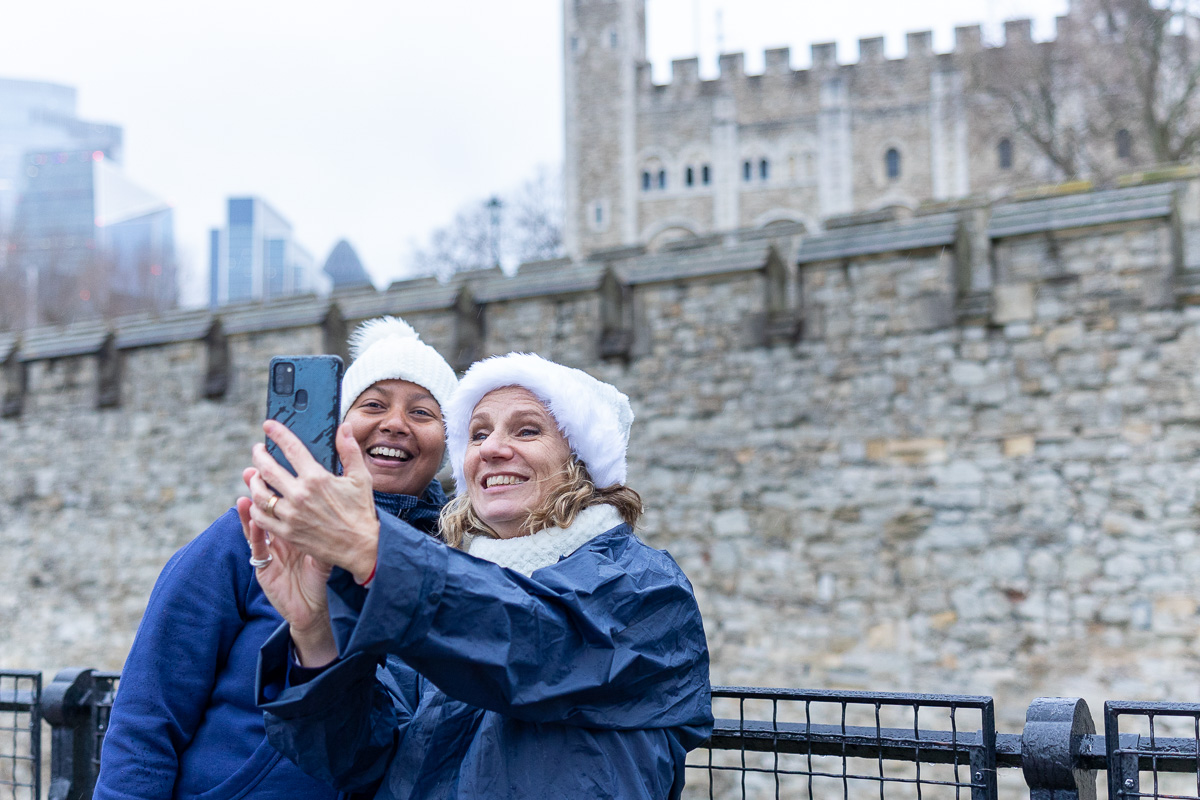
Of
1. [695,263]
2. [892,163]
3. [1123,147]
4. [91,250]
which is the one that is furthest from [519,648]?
[91,250]

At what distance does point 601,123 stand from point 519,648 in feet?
140

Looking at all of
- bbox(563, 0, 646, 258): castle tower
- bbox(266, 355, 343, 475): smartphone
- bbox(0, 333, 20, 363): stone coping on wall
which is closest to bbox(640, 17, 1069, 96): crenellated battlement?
bbox(563, 0, 646, 258): castle tower

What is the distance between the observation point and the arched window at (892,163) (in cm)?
4106

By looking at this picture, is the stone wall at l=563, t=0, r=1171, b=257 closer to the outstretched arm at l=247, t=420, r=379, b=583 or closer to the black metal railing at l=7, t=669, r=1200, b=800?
the black metal railing at l=7, t=669, r=1200, b=800

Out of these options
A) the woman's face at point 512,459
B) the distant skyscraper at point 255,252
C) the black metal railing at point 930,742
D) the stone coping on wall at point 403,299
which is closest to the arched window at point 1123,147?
the stone coping on wall at point 403,299

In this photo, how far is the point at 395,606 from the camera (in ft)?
4.40

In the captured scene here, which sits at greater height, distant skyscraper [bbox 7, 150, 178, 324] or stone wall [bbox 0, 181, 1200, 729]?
distant skyscraper [bbox 7, 150, 178, 324]

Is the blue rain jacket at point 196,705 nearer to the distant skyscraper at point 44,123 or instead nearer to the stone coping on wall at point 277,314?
the stone coping on wall at point 277,314

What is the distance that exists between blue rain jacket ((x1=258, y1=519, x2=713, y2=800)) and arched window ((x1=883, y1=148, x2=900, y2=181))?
139 ft

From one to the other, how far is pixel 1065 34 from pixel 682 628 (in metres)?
24.2

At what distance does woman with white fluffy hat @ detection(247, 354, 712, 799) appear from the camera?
1.39m

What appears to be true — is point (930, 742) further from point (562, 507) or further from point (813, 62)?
point (813, 62)

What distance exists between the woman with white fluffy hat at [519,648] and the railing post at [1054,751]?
2.57ft

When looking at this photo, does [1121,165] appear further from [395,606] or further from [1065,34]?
[395,606]
